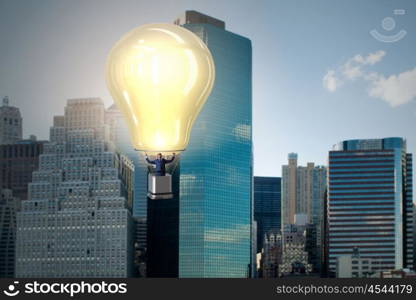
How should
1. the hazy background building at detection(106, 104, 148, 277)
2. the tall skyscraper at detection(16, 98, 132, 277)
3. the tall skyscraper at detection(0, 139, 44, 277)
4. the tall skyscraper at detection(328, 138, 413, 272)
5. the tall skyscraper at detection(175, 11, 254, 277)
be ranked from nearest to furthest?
the tall skyscraper at detection(175, 11, 254, 277) → the tall skyscraper at detection(16, 98, 132, 277) → the hazy background building at detection(106, 104, 148, 277) → the tall skyscraper at detection(0, 139, 44, 277) → the tall skyscraper at detection(328, 138, 413, 272)

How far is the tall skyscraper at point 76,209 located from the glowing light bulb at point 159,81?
68283mm

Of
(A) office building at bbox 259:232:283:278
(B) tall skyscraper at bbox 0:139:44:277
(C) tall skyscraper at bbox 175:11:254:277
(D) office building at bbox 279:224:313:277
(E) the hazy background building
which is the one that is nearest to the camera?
(C) tall skyscraper at bbox 175:11:254:277

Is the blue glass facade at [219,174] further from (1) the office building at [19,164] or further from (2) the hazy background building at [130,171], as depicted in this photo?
(1) the office building at [19,164]

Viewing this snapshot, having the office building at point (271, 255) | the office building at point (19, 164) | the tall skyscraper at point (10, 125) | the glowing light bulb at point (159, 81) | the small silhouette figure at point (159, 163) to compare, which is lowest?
the office building at point (271, 255)

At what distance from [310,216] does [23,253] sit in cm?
3610

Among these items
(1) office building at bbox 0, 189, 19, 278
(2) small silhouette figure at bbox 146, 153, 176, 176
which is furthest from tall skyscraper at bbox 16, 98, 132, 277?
(2) small silhouette figure at bbox 146, 153, 176, 176

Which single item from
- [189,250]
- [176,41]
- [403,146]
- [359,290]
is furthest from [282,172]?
[176,41]

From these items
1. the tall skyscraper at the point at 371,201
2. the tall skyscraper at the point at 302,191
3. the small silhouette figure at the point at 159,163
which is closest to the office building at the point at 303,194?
the tall skyscraper at the point at 302,191

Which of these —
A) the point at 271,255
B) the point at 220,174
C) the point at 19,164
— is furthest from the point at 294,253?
the point at 220,174

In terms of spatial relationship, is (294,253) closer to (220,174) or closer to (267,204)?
(267,204)

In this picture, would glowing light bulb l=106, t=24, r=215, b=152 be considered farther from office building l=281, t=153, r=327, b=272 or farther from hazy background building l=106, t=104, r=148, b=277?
office building l=281, t=153, r=327, b=272

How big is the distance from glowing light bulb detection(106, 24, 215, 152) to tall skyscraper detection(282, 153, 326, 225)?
311 feet

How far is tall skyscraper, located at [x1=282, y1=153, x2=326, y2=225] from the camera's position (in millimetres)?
108188

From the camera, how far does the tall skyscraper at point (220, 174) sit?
7294 cm
